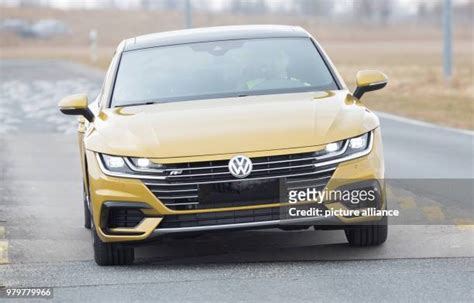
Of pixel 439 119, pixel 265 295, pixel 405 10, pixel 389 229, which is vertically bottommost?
pixel 405 10

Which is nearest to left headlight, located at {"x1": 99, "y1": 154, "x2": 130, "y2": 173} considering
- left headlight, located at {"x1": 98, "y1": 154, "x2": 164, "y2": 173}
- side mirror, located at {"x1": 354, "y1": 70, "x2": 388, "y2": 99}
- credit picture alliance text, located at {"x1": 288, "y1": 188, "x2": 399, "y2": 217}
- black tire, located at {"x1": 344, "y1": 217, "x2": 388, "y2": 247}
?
left headlight, located at {"x1": 98, "y1": 154, "x2": 164, "y2": 173}

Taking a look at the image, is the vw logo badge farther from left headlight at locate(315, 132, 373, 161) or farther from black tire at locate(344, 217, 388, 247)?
black tire at locate(344, 217, 388, 247)

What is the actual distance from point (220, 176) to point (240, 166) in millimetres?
133

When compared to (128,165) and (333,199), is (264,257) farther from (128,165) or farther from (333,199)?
(128,165)

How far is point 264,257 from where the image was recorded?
830cm

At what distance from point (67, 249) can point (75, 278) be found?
48.1 inches

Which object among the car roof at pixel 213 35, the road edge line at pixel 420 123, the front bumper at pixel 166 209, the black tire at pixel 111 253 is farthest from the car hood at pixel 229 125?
the road edge line at pixel 420 123

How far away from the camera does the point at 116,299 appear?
23.2 feet

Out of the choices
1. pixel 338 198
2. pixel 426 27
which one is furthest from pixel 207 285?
pixel 426 27

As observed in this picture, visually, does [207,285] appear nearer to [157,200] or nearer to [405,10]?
[157,200]

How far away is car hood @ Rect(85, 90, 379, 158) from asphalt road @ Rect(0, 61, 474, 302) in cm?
64

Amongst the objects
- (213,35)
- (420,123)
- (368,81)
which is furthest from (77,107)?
(420,123)

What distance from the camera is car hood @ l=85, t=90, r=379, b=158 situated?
7.77 metres

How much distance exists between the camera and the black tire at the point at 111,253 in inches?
318
